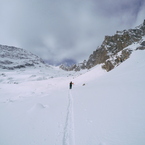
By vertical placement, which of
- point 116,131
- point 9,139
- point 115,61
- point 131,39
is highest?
point 131,39

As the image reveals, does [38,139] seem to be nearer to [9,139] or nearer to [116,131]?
[9,139]

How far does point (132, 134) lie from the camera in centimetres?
247

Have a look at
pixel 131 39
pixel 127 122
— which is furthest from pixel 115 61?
pixel 131 39

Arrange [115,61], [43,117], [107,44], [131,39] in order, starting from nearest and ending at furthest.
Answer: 1. [43,117]
2. [115,61]
3. [131,39]
4. [107,44]

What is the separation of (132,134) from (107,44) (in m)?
99.2

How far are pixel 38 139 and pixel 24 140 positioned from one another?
51 centimetres

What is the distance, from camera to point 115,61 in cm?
3150

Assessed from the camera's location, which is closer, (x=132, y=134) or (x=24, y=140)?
(x=132, y=134)

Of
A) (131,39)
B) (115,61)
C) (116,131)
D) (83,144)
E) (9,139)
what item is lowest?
(9,139)

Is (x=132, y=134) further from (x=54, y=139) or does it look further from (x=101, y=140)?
(x=54, y=139)

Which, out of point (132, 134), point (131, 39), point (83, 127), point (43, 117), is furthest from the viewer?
point (131, 39)

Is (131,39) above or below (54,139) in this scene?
above

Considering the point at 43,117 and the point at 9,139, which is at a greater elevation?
the point at 43,117

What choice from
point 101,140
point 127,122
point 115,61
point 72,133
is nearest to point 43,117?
point 72,133
